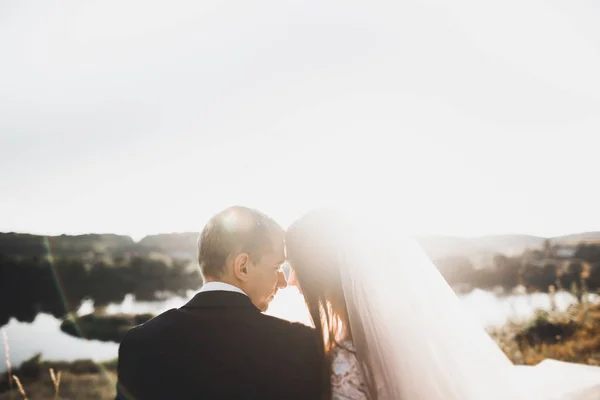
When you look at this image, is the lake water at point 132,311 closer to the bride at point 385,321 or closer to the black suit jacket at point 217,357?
the bride at point 385,321

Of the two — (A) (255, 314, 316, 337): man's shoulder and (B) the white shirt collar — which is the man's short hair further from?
(A) (255, 314, 316, 337): man's shoulder

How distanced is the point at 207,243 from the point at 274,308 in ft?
3.53

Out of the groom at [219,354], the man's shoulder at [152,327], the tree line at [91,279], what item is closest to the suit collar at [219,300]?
the groom at [219,354]

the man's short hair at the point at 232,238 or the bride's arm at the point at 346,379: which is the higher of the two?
the man's short hair at the point at 232,238

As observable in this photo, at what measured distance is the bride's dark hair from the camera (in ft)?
8.88

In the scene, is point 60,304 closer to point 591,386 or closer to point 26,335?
point 26,335

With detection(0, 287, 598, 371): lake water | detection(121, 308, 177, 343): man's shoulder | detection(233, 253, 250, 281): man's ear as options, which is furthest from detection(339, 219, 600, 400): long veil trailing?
detection(121, 308, 177, 343): man's shoulder

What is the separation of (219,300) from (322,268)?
67 cm

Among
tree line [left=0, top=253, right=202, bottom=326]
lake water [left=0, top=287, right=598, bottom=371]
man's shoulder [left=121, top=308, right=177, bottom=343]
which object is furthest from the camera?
tree line [left=0, top=253, right=202, bottom=326]

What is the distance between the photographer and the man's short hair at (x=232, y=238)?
269cm

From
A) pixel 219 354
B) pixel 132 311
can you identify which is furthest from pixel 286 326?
pixel 132 311

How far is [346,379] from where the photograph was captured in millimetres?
2486

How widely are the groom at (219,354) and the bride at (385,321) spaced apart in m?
0.23

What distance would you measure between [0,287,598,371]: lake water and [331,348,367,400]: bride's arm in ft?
2.28
